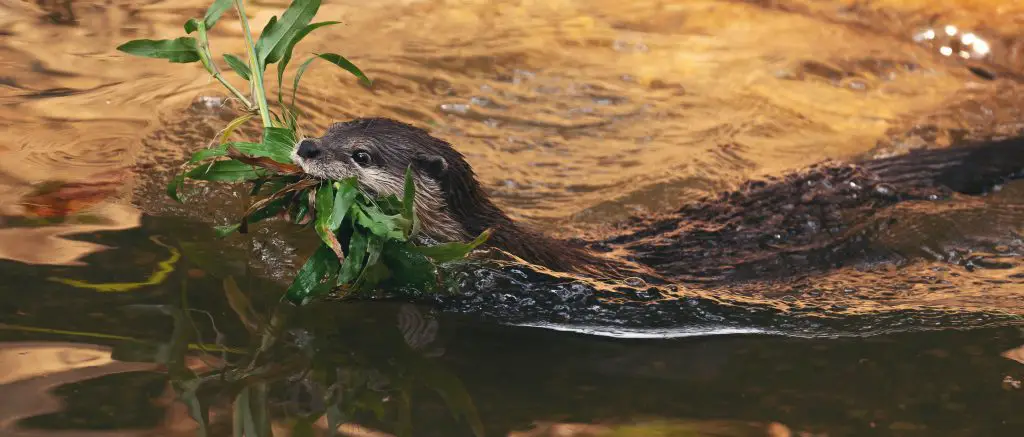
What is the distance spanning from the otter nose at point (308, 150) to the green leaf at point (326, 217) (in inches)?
3.3

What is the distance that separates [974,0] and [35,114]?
200 inches

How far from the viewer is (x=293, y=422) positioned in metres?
2.18

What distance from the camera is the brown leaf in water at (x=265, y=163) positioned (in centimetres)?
263

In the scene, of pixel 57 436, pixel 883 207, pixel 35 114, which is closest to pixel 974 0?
pixel 883 207

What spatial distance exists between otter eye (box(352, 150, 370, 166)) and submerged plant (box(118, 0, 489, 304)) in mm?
125

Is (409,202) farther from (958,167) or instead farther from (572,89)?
(572,89)

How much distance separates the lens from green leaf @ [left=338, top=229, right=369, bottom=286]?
2.48 metres

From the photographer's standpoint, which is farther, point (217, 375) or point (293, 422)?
point (217, 375)

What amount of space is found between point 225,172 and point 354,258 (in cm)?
39

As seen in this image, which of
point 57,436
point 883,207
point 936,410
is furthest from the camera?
point 883,207

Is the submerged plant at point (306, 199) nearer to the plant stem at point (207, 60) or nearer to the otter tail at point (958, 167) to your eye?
the plant stem at point (207, 60)

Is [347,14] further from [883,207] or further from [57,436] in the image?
[57,436]

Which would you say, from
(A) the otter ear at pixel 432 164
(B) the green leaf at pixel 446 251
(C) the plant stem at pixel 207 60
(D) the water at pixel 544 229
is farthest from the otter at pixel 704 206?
(B) the green leaf at pixel 446 251

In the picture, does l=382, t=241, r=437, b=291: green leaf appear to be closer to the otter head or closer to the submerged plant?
the submerged plant
